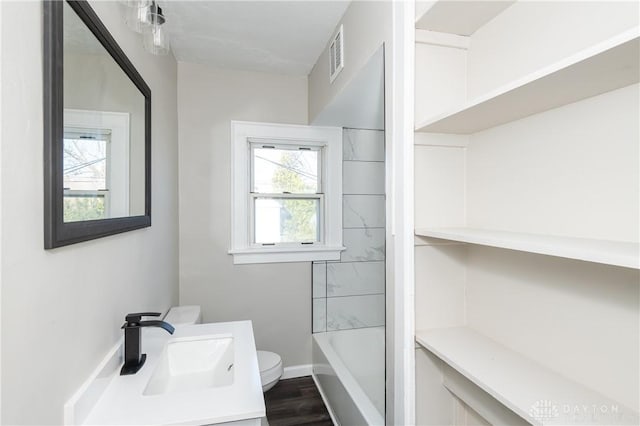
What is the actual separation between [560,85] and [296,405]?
2388 mm

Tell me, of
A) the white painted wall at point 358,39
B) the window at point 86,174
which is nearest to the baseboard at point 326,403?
the window at point 86,174

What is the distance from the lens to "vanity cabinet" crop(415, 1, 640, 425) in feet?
2.56

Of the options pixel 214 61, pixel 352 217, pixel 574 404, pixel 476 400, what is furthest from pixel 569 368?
pixel 214 61

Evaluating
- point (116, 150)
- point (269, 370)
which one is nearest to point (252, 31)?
point (116, 150)

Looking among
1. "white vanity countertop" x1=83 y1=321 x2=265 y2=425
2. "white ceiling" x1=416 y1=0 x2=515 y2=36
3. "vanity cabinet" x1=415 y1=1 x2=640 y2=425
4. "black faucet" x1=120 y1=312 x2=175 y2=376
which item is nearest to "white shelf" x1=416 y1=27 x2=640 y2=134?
"vanity cabinet" x1=415 y1=1 x2=640 y2=425

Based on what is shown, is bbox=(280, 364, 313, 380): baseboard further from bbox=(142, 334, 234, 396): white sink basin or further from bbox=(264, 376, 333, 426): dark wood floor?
bbox=(142, 334, 234, 396): white sink basin

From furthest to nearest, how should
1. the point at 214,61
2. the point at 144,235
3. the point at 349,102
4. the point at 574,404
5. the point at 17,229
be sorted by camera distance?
the point at 214,61
the point at 349,102
the point at 144,235
the point at 574,404
the point at 17,229

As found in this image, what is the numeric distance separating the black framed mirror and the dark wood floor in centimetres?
163

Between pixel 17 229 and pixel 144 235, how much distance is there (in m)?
0.93

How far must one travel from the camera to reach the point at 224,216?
2.54m

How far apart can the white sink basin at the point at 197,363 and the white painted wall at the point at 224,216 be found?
1066mm

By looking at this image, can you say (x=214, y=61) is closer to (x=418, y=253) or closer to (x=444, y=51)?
(x=444, y=51)

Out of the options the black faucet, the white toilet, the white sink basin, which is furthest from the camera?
the white toilet

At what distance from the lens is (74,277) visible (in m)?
0.91
